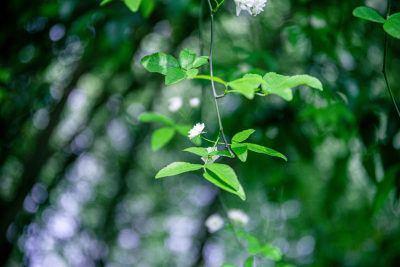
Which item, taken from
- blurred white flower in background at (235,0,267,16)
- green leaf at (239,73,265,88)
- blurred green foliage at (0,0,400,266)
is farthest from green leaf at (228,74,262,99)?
blurred green foliage at (0,0,400,266)

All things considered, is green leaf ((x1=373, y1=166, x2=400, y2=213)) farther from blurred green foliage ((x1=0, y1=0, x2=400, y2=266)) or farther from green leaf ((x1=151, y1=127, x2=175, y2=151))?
green leaf ((x1=151, y1=127, x2=175, y2=151))

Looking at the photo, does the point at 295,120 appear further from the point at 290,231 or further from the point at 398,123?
the point at 290,231

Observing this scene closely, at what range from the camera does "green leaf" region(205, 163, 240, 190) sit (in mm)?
413

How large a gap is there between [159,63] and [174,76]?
0.04 m

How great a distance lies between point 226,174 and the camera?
0.42 metres

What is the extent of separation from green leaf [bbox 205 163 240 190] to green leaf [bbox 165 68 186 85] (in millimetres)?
144

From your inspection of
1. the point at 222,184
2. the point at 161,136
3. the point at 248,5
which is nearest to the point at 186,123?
the point at 161,136

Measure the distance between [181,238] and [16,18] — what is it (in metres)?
5.68

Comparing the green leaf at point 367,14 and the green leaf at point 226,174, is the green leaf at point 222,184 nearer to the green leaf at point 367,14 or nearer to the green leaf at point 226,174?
the green leaf at point 226,174

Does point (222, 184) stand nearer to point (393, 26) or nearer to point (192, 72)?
point (192, 72)

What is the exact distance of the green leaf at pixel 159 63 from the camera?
0.47 m

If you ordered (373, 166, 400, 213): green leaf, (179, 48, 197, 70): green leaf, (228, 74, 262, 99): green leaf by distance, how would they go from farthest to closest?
(373, 166, 400, 213): green leaf
(179, 48, 197, 70): green leaf
(228, 74, 262, 99): green leaf

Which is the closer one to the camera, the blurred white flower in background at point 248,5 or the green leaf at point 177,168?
the green leaf at point 177,168

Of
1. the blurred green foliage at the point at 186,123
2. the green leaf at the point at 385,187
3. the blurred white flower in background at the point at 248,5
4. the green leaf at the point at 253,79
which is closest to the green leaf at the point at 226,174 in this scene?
the green leaf at the point at 253,79
